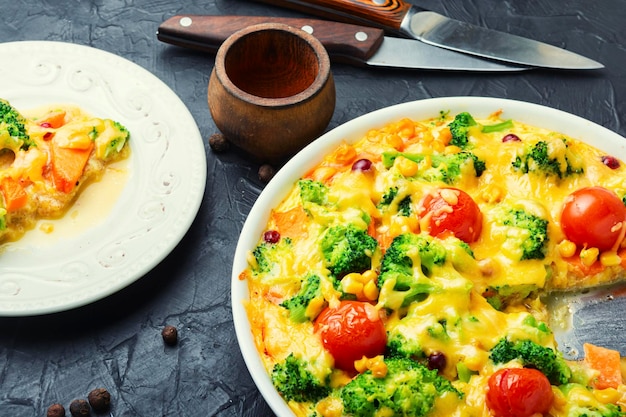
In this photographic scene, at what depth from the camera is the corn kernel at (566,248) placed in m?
4.04

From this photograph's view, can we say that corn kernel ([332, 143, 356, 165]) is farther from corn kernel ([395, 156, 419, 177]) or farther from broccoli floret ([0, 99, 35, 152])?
broccoli floret ([0, 99, 35, 152])

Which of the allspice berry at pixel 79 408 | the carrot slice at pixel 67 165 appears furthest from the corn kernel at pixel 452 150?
the allspice berry at pixel 79 408

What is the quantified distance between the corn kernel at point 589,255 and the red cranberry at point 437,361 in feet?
3.46

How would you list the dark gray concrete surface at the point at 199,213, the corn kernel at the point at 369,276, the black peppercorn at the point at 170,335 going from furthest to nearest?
the black peppercorn at the point at 170,335 < the dark gray concrete surface at the point at 199,213 < the corn kernel at the point at 369,276

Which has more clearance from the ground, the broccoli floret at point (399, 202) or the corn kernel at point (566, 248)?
the corn kernel at point (566, 248)

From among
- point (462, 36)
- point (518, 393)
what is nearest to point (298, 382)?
point (518, 393)

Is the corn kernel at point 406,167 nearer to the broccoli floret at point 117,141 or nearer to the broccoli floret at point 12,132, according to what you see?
the broccoli floret at point 117,141

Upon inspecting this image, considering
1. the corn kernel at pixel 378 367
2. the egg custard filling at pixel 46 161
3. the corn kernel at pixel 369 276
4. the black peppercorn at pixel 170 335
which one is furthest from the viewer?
the egg custard filling at pixel 46 161

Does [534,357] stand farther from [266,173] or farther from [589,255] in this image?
[266,173]

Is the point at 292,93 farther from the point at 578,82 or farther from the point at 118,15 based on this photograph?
the point at 578,82

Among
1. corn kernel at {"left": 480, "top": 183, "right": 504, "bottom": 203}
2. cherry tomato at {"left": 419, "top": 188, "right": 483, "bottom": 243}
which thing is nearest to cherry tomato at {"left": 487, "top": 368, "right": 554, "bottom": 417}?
cherry tomato at {"left": 419, "top": 188, "right": 483, "bottom": 243}

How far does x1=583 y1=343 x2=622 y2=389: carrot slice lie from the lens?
12.0 feet

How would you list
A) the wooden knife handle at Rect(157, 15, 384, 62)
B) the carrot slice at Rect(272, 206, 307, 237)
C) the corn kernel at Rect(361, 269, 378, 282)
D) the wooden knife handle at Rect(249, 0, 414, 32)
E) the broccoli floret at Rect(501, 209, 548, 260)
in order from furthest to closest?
the wooden knife handle at Rect(249, 0, 414, 32) → the wooden knife handle at Rect(157, 15, 384, 62) → the carrot slice at Rect(272, 206, 307, 237) → the broccoli floret at Rect(501, 209, 548, 260) → the corn kernel at Rect(361, 269, 378, 282)

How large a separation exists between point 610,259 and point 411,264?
3.78 ft
